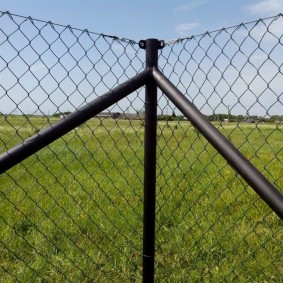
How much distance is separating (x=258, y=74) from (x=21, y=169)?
5445 mm

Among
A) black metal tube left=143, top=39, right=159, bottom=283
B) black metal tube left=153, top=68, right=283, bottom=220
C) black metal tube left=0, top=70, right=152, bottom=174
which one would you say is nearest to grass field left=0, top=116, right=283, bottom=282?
black metal tube left=143, top=39, right=159, bottom=283

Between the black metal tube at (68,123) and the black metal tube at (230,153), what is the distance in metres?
0.14

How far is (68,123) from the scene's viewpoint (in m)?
1.50

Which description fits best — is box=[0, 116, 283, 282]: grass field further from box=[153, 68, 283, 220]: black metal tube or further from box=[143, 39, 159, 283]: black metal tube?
box=[153, 68, 283, 220]: black metal tube

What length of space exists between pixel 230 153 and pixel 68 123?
2.08 feet

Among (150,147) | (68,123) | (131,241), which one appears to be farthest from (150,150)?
(131,241)

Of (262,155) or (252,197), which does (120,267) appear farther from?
(262,155)

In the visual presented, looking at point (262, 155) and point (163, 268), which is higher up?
point (262, 155)

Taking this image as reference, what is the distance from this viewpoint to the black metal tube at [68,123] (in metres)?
1.38

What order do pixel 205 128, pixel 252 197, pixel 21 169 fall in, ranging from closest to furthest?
pixel 205 128 → pixel 252 197 → pixel 21 169

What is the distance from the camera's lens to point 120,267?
2.68 metres

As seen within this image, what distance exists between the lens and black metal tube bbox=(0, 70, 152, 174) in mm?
1377

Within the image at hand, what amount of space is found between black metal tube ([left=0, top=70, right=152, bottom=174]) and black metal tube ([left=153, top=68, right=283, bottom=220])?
14cm

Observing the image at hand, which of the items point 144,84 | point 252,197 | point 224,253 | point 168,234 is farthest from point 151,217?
point 252,197
